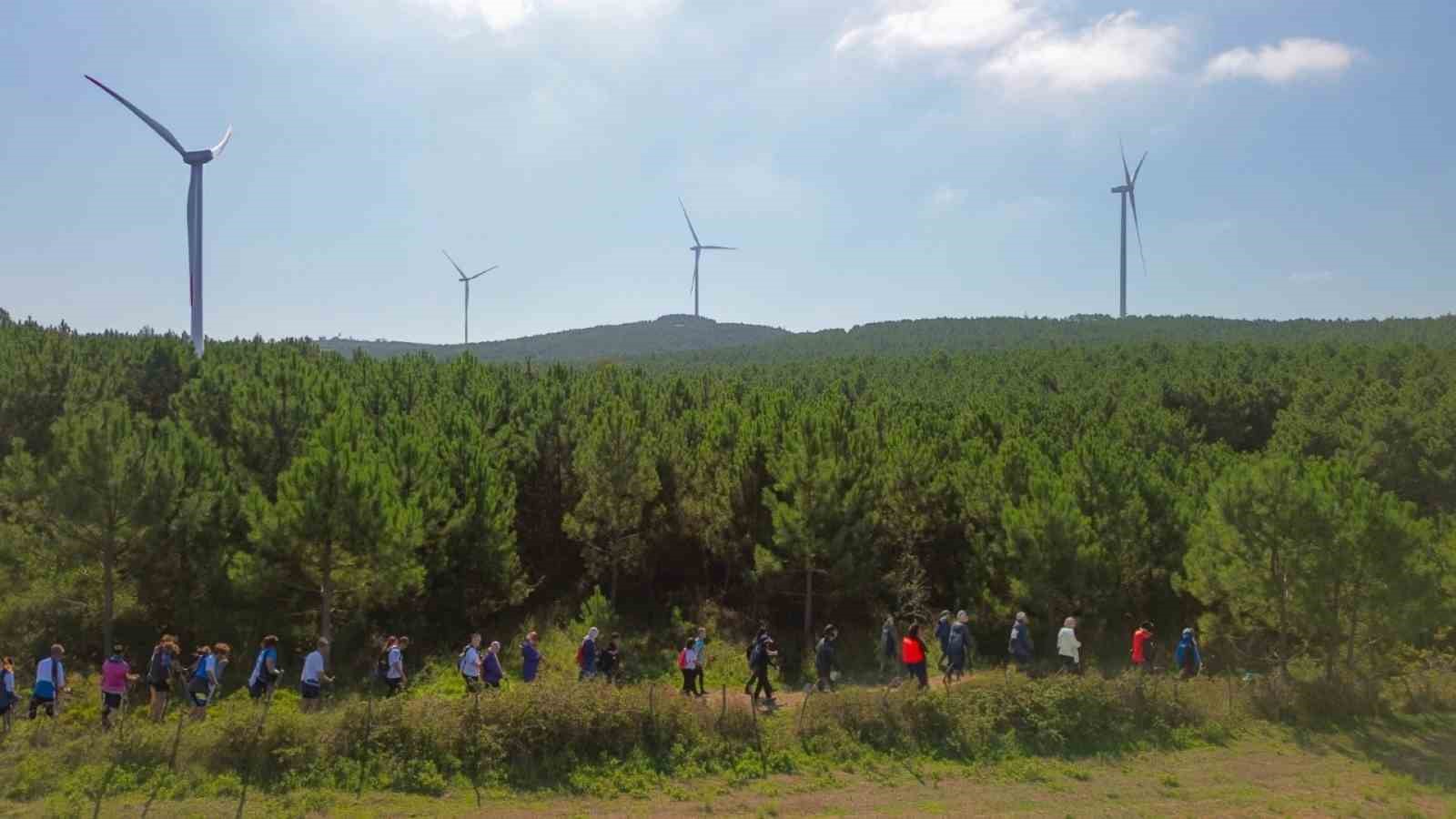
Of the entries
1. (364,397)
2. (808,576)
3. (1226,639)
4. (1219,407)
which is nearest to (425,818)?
(808,576)

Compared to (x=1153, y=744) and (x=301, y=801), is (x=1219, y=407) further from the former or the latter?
(x=301, y=801)

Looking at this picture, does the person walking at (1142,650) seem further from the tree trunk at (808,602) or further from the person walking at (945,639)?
the tree trunk at (808,602)

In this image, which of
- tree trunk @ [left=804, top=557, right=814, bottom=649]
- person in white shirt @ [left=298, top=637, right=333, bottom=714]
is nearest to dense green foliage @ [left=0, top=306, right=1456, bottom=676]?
tree trunk @ [left=804, top=557, right=814, bottom=649]

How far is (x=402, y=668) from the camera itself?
60.9 ft

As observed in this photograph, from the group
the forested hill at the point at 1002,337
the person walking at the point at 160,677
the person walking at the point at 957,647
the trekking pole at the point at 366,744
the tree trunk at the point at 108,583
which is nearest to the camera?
the trekking pole at the point at 366,744

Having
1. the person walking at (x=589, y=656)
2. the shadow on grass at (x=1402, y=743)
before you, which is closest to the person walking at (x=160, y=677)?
the person walking at (x=589, y=656)

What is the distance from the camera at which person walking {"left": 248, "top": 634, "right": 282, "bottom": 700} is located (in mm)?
15719

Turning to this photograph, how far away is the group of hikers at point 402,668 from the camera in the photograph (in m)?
15.5

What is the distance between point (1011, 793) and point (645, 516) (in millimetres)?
16050

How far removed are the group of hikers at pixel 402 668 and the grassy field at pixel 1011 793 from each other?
1.94 metres

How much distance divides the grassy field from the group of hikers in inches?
76.5

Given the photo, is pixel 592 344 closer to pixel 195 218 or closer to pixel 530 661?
pixel 195 218

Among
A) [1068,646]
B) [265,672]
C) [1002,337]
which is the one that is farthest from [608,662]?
[1002,337]

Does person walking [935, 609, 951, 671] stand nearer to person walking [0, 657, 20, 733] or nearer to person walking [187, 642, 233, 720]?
person walking [187, 642, 233, 720]
